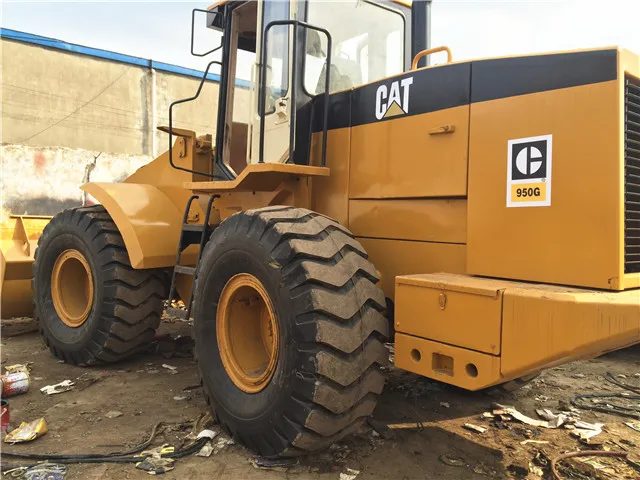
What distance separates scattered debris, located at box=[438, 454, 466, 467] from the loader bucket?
504 cm

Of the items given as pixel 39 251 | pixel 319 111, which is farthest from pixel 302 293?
pixel 39 251

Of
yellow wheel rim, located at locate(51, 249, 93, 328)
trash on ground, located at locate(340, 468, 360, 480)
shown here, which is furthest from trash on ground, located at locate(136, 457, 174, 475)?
yellow wheel rim, located at locate(51, 249, 93, 328)

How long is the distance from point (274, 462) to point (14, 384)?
228cm

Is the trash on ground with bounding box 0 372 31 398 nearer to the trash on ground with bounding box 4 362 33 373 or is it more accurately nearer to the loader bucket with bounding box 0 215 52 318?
the trash on ground with bounding box 4 362 33 373

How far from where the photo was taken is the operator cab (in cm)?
378

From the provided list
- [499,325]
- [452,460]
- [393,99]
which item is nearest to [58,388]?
[452,460]

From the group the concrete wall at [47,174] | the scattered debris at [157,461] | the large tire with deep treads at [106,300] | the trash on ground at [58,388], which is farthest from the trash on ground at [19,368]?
the concrete wall at [47,174]

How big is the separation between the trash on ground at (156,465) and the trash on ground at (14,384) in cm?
164

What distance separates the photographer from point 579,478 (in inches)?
117

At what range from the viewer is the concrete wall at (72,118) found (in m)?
13.1

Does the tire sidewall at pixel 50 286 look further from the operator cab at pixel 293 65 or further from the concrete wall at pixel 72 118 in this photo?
the concrete wall at pixel 72 118

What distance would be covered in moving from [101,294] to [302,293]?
2551mm

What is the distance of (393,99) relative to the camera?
342cm

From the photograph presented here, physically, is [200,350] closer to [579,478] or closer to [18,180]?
[579,478]
